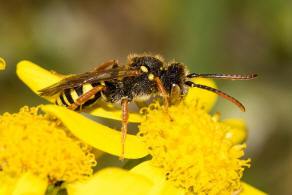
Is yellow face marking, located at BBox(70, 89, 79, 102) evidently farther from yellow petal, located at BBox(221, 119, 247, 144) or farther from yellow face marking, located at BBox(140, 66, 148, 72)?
yellow petal, located at BBox(221, 119, 247, 144)

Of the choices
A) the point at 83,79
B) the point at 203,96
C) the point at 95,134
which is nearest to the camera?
the point at 95,134

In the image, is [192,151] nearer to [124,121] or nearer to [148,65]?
[124,121]

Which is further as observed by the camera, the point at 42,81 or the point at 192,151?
the point at 42,81

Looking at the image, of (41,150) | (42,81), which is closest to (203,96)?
(42,81)

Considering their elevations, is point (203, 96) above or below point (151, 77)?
above

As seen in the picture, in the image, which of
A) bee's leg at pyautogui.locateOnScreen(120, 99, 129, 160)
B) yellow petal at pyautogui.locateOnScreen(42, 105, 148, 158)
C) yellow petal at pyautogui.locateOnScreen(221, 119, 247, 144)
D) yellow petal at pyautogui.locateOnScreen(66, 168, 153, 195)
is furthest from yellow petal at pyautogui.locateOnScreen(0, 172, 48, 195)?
yellow petal at pyautogui.locateOnScreen(221, 119, 247, 144)

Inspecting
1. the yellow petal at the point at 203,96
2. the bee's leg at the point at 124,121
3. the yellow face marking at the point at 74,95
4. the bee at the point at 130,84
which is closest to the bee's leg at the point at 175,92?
the bee at the point at 130,84

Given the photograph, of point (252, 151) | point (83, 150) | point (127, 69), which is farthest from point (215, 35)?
point (83, 150)

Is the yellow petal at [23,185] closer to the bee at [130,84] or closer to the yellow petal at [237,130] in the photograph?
the bee at [130,84]
